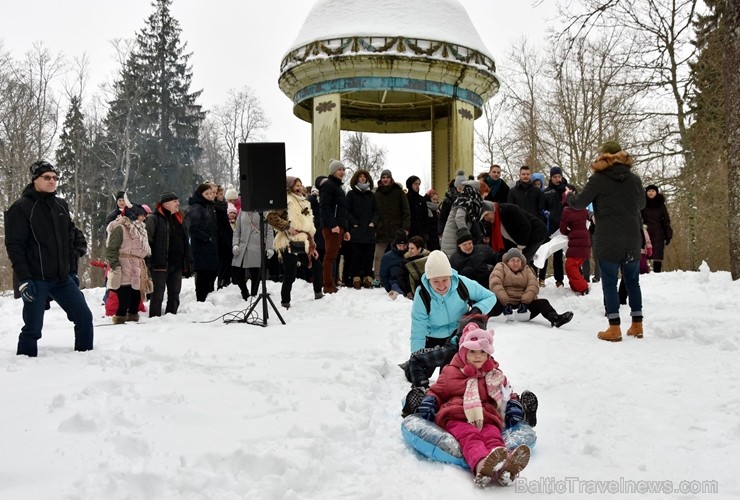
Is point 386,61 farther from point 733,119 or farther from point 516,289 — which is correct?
point 516,289

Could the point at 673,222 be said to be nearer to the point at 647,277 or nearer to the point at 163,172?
the point at 647,277

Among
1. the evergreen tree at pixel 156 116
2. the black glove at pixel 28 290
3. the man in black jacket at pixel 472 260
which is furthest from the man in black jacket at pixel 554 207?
the evergreen tree at pixel 156 116

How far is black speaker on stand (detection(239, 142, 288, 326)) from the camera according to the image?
Answer: 25.5 ft

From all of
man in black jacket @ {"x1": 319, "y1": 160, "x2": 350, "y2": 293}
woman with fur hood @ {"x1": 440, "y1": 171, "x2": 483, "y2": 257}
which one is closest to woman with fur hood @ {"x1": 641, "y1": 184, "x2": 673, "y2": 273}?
woman with fur hood @ {"x1": 440, "y1": 171, "x2": 483, "y2": 257}

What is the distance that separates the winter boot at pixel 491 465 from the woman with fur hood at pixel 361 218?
763 centimetres

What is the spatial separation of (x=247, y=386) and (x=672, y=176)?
19.5 metres

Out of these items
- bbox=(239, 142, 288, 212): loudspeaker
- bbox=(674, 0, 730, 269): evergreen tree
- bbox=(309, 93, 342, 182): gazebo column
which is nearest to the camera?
bbox=(239, 142, 288, 212): loudspeaker

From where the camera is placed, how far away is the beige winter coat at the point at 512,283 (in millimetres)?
7840

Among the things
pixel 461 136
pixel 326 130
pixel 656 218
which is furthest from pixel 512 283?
pixel 461 136

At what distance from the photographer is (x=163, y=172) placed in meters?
33.4

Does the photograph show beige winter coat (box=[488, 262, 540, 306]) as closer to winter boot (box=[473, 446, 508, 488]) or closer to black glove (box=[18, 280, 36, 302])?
winter boot (box=[473, 446, 508, 488])

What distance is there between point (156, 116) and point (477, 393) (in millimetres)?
34125

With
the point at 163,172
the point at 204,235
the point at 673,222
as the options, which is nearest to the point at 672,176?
the point at 673,222

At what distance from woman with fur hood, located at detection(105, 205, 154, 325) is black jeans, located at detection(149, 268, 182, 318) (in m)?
0.20
